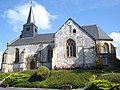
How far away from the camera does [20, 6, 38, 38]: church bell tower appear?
161ft

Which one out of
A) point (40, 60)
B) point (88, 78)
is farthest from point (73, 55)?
point (88, 78)

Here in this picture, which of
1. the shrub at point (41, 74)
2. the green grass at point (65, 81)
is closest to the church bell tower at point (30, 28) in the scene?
the shrub at point (41, 74)

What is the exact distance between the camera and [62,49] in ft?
123

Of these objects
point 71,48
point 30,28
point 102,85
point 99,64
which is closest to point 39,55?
point 30,28

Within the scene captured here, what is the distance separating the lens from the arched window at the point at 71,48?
37122mm

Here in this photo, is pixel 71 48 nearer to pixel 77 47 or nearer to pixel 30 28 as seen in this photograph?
pixel 77 47

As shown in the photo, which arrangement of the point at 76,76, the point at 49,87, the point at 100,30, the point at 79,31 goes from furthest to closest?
the point at 100,30 → the point at 79,31 → the point at 76,76 → the point at 49,87

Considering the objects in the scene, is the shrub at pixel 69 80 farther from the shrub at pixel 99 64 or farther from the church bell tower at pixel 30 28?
the church bell tower at pixel 30 28

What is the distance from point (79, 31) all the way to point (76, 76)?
43.9 ft

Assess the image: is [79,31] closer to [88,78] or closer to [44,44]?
[44,44]

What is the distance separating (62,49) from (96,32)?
352 inches

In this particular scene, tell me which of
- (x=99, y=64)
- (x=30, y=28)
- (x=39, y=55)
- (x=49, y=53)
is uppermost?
(x=30, y=28)

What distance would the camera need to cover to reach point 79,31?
3759 centimetres

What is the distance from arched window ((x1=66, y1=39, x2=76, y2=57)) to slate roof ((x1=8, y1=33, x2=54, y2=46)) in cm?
758
